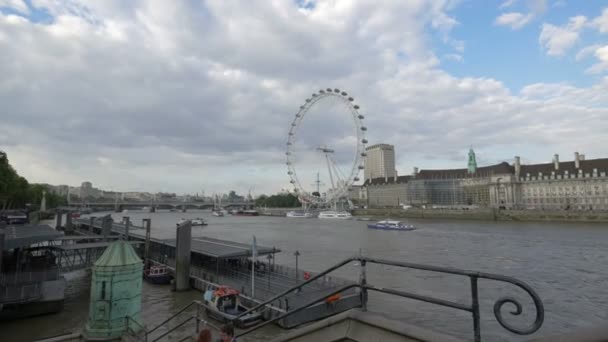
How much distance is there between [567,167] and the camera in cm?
10250

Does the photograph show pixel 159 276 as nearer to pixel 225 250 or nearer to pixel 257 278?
pixel 225 250

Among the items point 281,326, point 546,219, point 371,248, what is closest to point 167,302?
point 281,326

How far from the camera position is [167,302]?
2055cm

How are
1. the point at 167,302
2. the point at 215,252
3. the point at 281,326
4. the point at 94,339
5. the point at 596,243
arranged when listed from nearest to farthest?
the point at 94,339, the point at 281,326, the point at 167,302, the point at 215,252, the point at 596,243

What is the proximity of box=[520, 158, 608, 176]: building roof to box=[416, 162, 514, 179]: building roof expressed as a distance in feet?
19.2

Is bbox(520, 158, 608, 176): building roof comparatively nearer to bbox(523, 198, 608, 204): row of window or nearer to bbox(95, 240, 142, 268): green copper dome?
bbox(523, 198, 608, 204): row of window

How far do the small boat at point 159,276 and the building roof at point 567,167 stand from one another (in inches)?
4432

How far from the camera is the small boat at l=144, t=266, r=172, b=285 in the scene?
80.5 feet

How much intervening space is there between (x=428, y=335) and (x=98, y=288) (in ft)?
43.0

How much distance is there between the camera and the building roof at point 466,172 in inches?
4752

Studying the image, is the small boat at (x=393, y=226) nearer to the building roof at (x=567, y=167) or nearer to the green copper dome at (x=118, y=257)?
the green copper dome at (x=118, y=257)

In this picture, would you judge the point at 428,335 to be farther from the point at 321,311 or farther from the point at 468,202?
the point at 468,202

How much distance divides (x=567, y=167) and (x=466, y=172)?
39356 mm

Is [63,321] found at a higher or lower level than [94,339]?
lower
